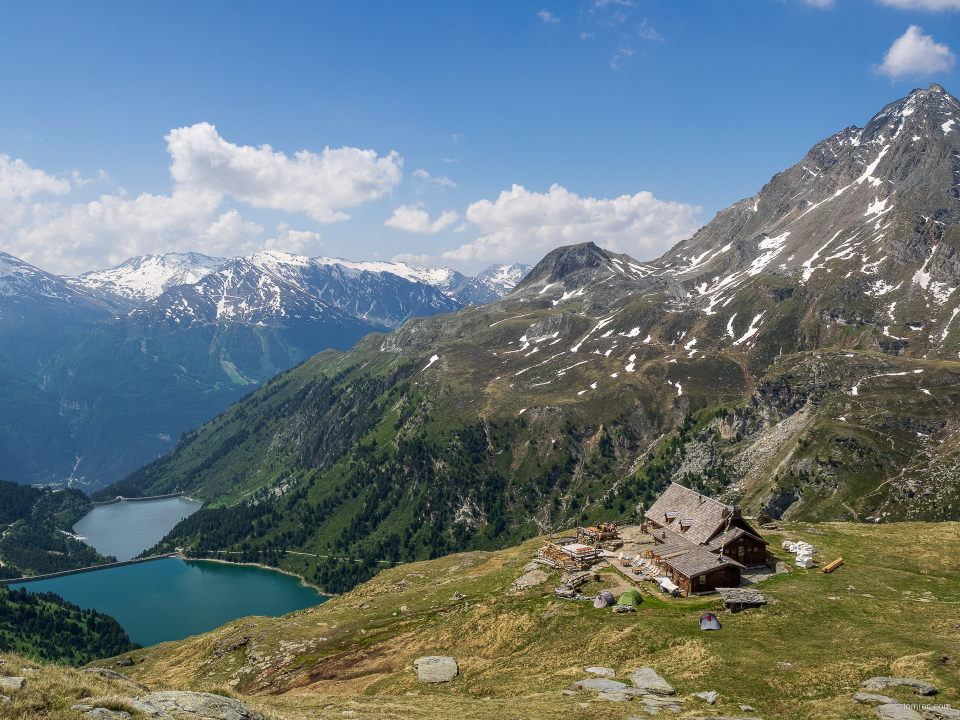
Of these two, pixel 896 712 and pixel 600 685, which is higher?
pixel 896 712

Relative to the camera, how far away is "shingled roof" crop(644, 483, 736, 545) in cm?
7386

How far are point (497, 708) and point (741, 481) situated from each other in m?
169

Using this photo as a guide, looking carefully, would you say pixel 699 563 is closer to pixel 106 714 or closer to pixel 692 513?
pixel 692 513

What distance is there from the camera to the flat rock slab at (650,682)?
131 ft

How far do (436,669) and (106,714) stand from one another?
111ft

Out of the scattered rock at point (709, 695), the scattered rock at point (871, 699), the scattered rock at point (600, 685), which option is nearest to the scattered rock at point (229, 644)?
the scattered rock at point (600, 685)

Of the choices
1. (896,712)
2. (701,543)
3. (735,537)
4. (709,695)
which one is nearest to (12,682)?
(709,695)

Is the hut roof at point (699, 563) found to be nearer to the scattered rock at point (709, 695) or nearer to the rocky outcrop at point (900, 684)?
the scattered rock at point (709, 695)

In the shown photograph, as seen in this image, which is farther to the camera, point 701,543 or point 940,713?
point 701,543

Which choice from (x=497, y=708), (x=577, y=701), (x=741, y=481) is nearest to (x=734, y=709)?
(x=577, y=701)

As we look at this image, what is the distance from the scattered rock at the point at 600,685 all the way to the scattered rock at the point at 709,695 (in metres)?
5.19

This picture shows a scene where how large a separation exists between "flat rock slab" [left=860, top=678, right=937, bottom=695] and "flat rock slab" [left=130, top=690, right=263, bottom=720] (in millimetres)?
39852

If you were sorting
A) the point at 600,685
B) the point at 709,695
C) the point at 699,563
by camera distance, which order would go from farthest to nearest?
the point at 699,563, the point at 600,685, the point at 709,695

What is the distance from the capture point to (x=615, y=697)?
39.0 metres
